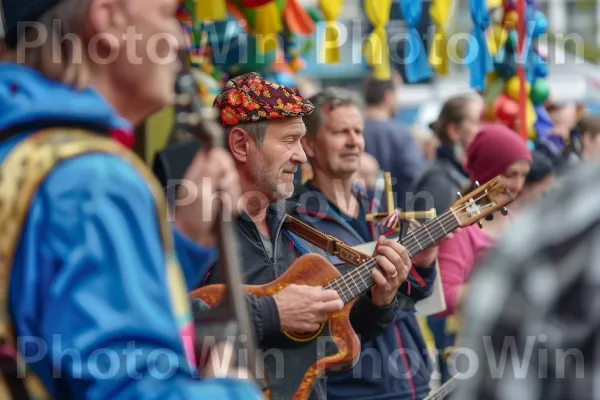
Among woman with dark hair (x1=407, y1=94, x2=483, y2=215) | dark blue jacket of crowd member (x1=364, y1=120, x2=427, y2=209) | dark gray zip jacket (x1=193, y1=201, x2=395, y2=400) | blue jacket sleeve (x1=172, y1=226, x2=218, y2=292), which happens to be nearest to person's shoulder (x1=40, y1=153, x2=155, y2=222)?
blue jacket sleeve (x1=172, y1=226, x2=218, y2=292)

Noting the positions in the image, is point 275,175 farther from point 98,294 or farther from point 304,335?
point 98,294

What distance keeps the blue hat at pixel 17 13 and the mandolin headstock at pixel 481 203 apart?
2.50 metres

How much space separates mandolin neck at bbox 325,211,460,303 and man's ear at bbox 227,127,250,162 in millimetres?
535

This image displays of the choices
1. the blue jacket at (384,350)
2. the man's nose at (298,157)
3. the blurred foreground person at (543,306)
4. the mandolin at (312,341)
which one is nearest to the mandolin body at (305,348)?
the mandolin at (312,341)

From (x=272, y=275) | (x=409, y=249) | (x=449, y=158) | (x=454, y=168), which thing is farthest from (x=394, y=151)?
(x=272, y=275)

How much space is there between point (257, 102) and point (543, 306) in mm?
2392

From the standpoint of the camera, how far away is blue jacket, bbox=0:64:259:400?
63.0 inches

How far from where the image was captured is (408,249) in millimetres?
3980

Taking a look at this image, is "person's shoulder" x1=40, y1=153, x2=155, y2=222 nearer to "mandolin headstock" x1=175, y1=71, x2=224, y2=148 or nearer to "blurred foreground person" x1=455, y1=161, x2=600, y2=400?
"mandolin headstock" x1=175, y1=71, x2=224, y2=148

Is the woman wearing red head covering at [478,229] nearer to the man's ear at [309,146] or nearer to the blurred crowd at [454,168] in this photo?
the blurred crowd at [454,168]

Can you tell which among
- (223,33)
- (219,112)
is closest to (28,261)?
(219,112)

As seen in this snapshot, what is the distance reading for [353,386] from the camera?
171 inches

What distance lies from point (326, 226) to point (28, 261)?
287cm

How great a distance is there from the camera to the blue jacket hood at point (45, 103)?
1721 mm
